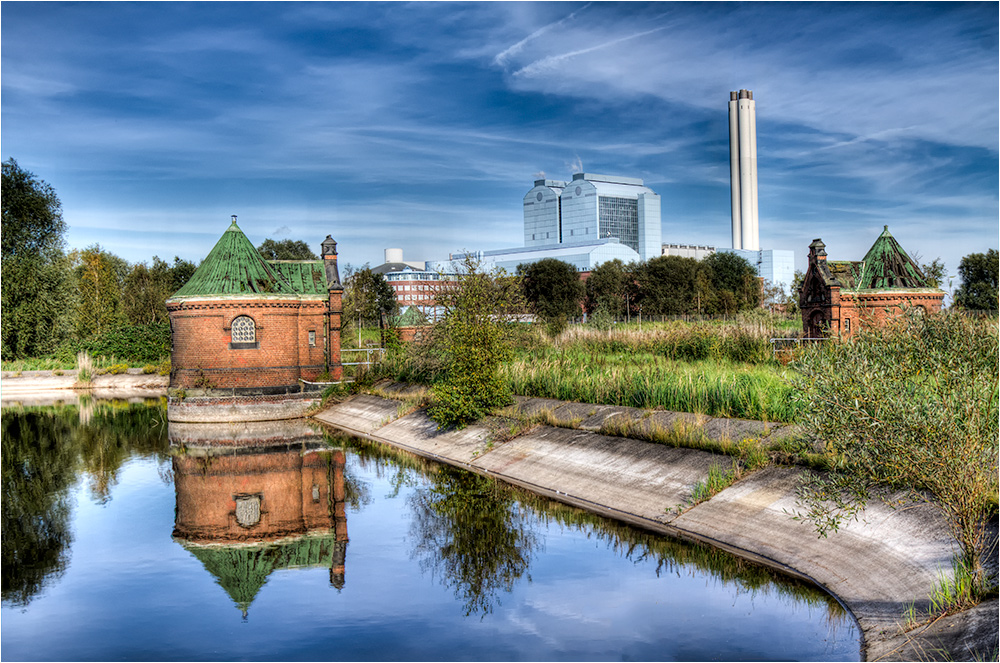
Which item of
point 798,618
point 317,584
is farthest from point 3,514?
point 798,618

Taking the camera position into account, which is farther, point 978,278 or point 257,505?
point 978,278

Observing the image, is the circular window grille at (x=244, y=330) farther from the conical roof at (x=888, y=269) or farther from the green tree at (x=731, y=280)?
the green tree at (x=731, y=280)

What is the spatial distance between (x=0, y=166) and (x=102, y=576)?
178ft

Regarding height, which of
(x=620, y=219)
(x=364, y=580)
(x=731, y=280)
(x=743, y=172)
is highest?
(x=743, y=172)

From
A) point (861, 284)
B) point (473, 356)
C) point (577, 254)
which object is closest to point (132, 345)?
point (473, 356)

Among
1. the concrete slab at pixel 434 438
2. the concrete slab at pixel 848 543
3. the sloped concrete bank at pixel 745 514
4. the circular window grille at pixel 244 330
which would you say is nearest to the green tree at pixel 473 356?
the concrete slab at pixel 434 438

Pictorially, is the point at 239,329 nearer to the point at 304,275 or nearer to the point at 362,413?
the point at 304,275

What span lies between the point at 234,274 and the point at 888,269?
29.5 meters

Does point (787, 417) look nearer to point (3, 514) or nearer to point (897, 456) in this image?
point (897, 456)

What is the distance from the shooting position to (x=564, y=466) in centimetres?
1950

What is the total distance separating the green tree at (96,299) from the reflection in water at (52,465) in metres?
21.6

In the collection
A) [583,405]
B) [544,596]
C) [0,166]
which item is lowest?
[544,596]

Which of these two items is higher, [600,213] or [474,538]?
[600,213]

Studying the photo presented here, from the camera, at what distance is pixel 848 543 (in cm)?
1205
